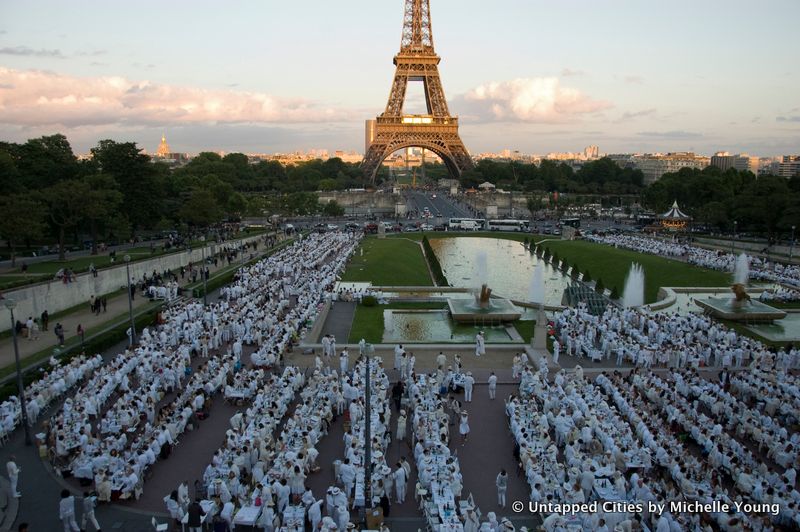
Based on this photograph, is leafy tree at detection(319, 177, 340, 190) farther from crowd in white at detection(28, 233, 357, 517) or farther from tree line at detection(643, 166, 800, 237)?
crowd in white at detection(28, 233, 357, 517)

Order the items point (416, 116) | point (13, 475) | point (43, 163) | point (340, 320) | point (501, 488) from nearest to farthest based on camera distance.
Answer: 1. point (501, 488)
2. point (13, 475)
3. point (340, 320)
4. point (43, 163)
5. point (416, 116)

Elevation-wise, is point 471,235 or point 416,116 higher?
point 416,116

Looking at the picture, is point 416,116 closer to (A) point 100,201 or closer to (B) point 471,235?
(B) point 471,235

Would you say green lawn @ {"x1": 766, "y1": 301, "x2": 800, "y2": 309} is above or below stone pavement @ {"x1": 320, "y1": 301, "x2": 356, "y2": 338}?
above

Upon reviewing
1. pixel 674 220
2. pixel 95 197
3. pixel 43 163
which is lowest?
pixel 674 220

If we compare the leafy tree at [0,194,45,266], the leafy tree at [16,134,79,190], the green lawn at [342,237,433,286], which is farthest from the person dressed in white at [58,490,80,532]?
the leafy tree at [16,134,79,190]

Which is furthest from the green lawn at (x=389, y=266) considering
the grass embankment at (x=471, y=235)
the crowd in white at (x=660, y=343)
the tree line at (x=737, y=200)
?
the tree line at (x=737, y=200)

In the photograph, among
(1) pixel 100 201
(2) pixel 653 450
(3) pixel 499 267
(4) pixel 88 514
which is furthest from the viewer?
(3) pixel 499 267

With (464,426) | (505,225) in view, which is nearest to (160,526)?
(464,426)
